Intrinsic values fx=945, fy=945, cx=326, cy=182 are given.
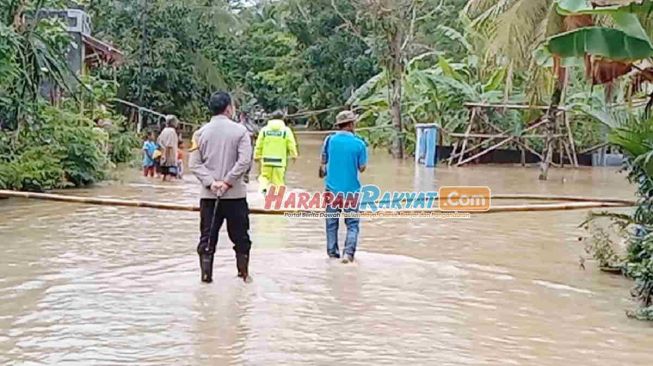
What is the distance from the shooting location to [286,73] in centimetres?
5359

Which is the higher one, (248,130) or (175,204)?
(248,130)

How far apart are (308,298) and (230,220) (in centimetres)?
111

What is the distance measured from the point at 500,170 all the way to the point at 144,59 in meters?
16.0

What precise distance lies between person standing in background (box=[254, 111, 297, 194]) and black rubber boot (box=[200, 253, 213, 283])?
5420 millimetres

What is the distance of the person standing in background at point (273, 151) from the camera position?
46.4 feet

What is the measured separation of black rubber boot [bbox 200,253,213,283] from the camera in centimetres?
879

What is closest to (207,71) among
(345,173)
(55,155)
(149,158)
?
(149,158)

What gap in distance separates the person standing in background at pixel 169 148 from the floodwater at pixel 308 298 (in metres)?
6.53

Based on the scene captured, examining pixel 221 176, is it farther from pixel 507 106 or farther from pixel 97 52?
pixel 97 52

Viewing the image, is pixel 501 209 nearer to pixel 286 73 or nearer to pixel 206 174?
pixel 206 174

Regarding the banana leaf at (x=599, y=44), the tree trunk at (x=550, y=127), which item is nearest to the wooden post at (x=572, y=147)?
the tree trunk at (x=550, y=127)

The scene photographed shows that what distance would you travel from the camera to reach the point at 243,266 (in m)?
8.95

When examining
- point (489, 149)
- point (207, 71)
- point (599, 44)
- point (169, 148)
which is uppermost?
point (207, 71)

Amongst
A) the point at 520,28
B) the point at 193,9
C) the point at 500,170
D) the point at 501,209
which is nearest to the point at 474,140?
the point at 500,170
